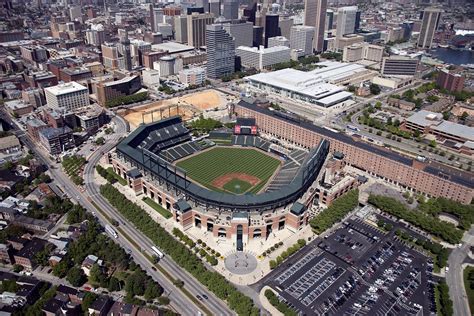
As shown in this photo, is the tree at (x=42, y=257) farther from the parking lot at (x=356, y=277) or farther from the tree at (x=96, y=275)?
the parking lot at (x=356, y=277)

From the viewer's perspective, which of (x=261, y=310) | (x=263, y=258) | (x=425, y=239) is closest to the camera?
(x=261, y=310)

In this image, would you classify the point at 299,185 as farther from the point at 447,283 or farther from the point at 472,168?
the point at 472,168

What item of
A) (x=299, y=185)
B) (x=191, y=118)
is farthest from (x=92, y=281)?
(x=191, y=118)

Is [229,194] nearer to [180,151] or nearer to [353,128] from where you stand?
[180,151]

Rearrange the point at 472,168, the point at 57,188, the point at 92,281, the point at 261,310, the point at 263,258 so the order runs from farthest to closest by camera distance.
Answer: the point at 472,168, the point at 57,188, the point at 263,258, the point at 92,281, the point at 261,310

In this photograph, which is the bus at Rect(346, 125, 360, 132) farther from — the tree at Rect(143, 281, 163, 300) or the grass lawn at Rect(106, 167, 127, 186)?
the tree at Rect(143, 281, 163, 300)

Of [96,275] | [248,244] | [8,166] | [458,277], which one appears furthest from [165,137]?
[458,277]

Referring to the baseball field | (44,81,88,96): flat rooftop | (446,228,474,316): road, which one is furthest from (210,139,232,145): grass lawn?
(446,228,474,316): road
